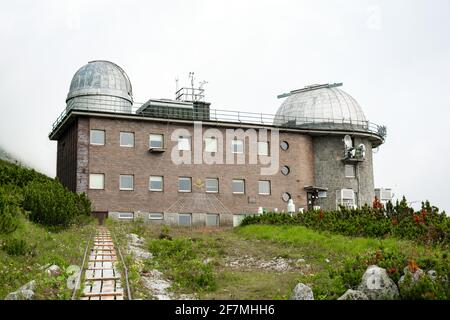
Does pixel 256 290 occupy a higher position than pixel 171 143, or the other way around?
pixel 171 143

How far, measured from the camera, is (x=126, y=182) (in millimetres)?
35938

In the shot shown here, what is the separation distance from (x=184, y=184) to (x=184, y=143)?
2817mm

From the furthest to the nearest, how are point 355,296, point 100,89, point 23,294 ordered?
1. point 100,89
2. point 355,296
3. point 23,294

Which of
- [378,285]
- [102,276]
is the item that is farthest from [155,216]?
[378,285]

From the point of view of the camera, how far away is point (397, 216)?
20234 mm

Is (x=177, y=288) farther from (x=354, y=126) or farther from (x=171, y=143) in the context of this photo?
(x=354, y=126)

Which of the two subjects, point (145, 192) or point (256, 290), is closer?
point (256, 290)

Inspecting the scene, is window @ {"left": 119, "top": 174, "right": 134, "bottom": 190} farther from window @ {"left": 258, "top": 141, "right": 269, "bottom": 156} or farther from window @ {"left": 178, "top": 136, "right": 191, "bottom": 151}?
window @ {"left": 258, "top": 141, "right": 269, "bottom": 156}

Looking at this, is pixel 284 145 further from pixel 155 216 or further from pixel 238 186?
pixel 155 216

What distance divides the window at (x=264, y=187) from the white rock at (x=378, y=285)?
28753 millimetres

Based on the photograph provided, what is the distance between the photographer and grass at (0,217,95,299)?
11234 millimetres

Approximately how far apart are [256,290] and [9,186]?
15515 mm
